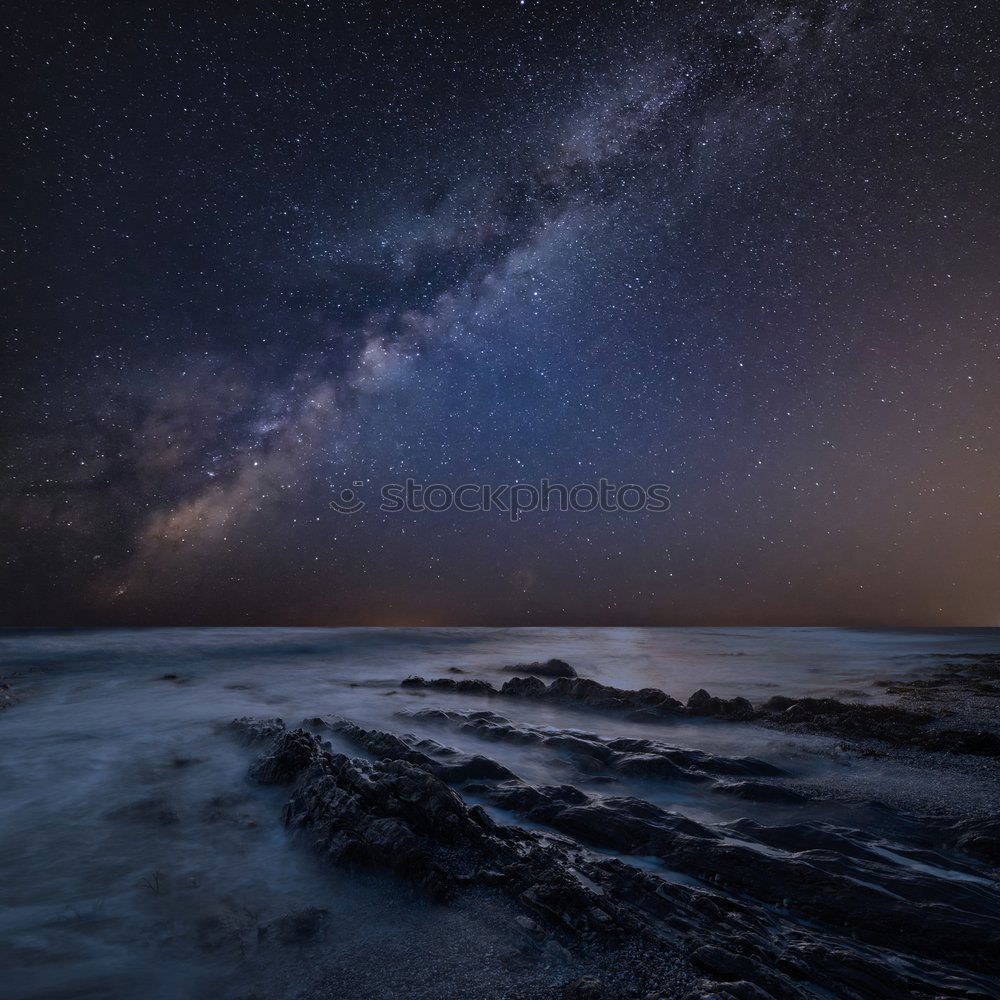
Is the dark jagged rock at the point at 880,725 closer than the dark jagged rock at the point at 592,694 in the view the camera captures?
Yes

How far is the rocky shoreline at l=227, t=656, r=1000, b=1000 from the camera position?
9.47 feet

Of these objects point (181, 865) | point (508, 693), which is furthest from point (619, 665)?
point (181, 865)

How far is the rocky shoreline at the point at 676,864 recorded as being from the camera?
2.89m

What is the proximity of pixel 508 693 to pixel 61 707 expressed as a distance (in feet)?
36.9

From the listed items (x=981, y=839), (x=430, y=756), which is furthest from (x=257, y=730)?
(x=981, y=839)

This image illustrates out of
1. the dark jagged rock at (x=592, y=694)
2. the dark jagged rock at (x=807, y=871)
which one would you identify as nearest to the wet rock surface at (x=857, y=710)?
the dark jagged rock at (x=592, y=694)

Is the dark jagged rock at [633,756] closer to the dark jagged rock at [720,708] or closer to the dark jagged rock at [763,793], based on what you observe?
the dark jagged rock at [763,793]

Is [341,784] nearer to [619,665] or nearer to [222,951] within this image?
[222,951]

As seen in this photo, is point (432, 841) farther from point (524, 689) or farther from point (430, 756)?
point (524, 689)

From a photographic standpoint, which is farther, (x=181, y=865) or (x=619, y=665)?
(x=619, y=665)

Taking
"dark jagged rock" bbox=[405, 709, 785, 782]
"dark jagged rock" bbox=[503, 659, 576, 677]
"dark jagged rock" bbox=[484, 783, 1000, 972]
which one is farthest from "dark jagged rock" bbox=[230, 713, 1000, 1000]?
"dark jagged rock" bbox=[503, 659, 576, 677]

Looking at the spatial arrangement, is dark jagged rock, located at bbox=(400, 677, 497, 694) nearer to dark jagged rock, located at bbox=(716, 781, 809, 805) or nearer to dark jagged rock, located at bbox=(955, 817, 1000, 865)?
dark jagged rock, located at bbox=(716, 781, 809, 805)

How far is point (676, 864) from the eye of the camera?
161 inches

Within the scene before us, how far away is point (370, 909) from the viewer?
3.70 meters
